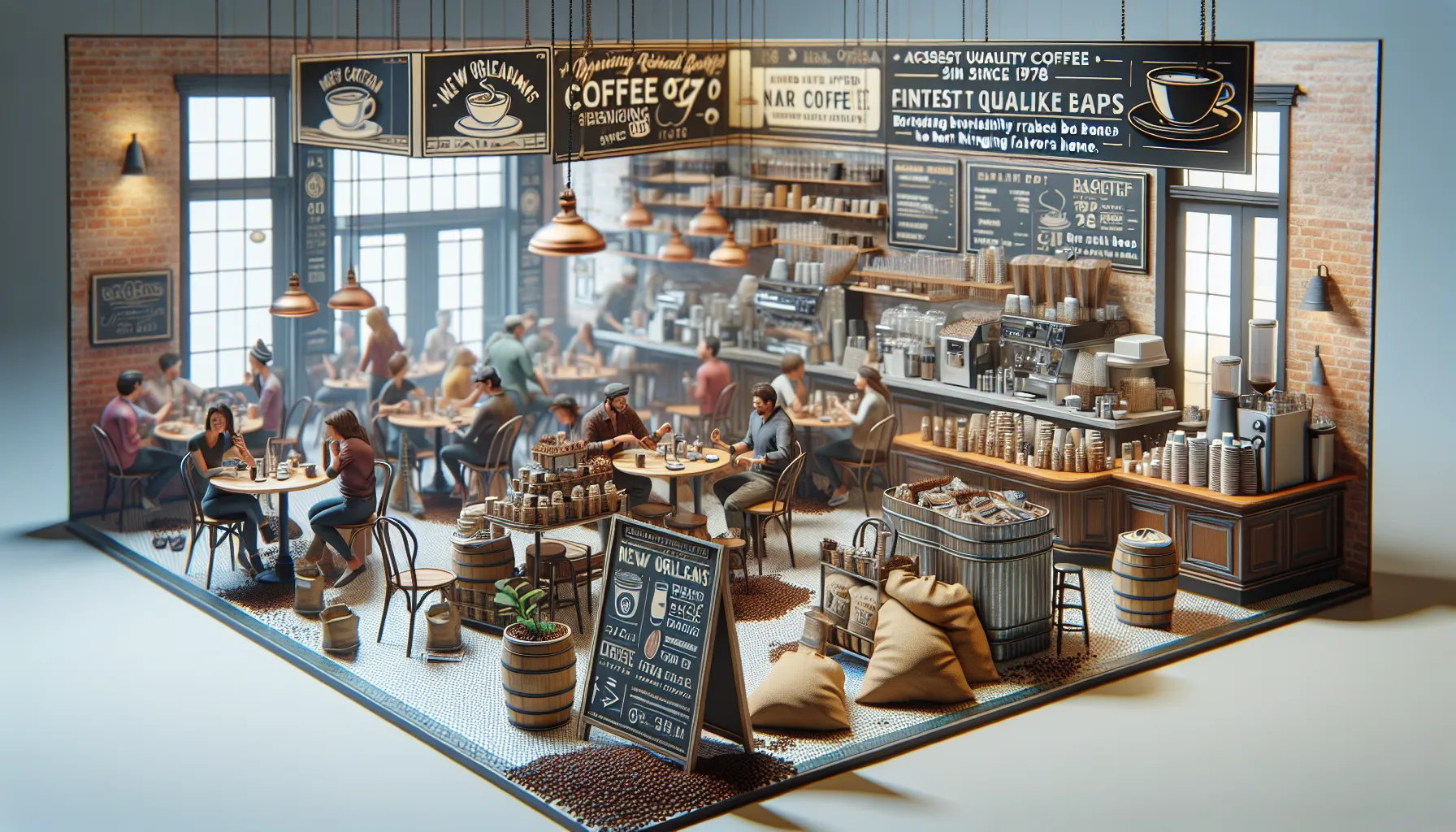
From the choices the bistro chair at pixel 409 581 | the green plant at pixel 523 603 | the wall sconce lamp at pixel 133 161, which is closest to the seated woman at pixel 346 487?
the bistro chair at pixel 409 581

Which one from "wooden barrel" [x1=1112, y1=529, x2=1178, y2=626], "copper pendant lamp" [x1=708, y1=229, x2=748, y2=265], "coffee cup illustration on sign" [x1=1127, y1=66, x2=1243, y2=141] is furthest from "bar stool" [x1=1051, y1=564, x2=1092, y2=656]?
"copper pendant lamp" [x1=708, y1=229, x2=748, y2=265]

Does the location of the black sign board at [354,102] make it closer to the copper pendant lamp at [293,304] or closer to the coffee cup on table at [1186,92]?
the copper pendant lamp at [293,304]

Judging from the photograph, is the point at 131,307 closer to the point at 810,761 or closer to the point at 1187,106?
the point at 810,761

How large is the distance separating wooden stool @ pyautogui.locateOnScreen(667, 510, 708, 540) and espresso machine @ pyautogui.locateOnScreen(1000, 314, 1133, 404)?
2.88 meters

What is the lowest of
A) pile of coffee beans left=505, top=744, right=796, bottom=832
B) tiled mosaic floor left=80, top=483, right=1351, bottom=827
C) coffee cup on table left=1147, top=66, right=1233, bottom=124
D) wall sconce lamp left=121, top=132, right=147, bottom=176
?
pile of coffee beans left=505, top=744, right=796, bottom=832

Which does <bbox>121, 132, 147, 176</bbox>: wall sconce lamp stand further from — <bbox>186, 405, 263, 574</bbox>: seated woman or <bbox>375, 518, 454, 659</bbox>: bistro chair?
<bbox>375, 518, 454, 659</bbox>: bistro chair

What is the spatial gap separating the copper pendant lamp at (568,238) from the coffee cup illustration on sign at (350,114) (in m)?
1.68

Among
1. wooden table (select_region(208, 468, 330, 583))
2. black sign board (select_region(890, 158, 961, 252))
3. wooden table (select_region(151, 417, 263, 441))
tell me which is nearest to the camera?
wooden table (select_region(208, 468, 330, 583))

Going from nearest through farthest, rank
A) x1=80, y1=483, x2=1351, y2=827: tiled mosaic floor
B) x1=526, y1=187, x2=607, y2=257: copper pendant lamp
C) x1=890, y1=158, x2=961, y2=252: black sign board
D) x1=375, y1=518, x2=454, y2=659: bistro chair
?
1. x1=80, y1=483, x2=1351, y2=827: tiled mosaic floor
2. x1=526, y1=187, x2=607, y2=257: copper pendant lamp
3. x1=375, y1=518, x2=454, y2=659: bistro chair
4. x1=890, y1=158, x2=961, y2=252: black sign board

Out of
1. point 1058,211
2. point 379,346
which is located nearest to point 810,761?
point 1058,211

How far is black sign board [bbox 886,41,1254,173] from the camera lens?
9.88 meters

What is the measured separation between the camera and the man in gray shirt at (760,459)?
11.2 m

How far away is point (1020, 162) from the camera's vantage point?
12453mm

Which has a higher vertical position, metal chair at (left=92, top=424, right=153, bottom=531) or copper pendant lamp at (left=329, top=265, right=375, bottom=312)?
copper pendant lamp at (left=329, top=265, right=375, bottom=312)
